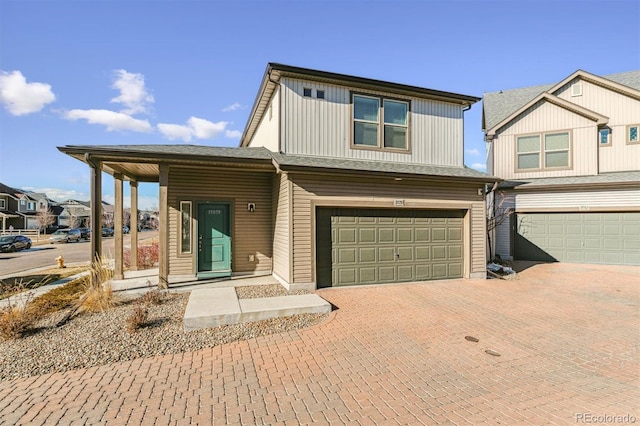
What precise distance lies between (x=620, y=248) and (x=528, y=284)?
6107mm

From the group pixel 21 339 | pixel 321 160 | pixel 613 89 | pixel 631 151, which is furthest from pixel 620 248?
pixel 21 339

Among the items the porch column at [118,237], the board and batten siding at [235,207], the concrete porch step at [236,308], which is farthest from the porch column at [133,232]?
the concrete porch step at [236,308]

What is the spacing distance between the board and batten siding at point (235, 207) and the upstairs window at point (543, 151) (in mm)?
11545

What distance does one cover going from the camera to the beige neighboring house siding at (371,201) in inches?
311

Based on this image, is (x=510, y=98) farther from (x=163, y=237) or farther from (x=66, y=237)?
(x=66, y=237)

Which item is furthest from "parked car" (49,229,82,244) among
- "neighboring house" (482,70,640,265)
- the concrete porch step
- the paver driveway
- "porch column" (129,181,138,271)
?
"neighboring house" (482,70,640,265)

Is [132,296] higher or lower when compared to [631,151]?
lower

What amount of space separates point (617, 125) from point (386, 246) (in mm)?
12416

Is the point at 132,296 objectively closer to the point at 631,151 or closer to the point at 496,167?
the point at 496,167

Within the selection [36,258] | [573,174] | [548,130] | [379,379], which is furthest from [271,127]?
[36,258]

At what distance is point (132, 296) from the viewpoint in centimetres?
717

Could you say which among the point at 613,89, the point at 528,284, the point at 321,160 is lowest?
the point at 528,284

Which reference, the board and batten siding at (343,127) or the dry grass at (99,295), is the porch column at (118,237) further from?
the board and batten siding at (343,127)

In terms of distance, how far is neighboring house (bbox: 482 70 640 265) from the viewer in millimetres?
11930
